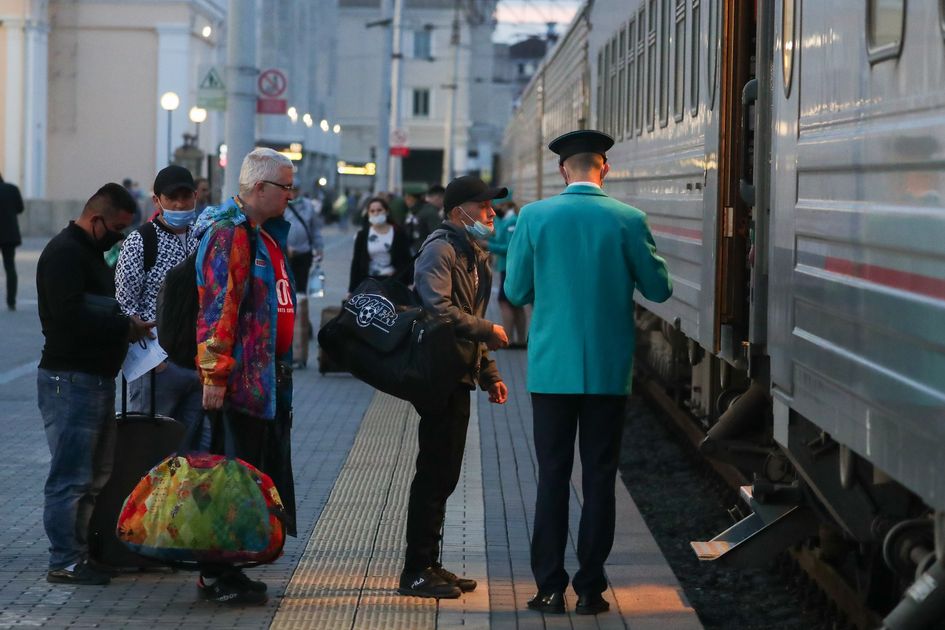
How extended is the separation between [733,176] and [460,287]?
151 cm

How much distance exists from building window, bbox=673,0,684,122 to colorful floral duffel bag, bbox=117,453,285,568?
422cm

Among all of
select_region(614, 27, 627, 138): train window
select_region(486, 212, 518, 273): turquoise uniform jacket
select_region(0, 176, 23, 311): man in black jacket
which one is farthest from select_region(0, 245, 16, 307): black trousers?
select_region(614, 27, 627, 138): train window

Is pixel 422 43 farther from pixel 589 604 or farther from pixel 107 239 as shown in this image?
pixel 589 604

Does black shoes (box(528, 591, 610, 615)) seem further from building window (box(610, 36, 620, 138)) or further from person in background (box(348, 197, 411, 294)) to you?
person in background (box(348, 197, 411, 294))

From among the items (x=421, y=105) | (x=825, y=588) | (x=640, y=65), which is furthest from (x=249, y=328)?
(x=421, y=105)

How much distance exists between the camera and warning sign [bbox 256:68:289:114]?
1614 cm

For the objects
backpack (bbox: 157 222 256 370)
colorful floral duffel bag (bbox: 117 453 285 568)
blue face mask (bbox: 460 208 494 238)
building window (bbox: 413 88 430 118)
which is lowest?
colorful floral duffel bag (bbox: 117 453 285 568)

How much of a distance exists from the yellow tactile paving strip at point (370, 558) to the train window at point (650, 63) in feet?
8.41

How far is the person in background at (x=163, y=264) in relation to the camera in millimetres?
7602

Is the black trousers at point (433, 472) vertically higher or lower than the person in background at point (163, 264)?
lower

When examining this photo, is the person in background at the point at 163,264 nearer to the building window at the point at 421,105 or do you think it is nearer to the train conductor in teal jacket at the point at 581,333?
the train conductor in teal jacket at the point at 581,333

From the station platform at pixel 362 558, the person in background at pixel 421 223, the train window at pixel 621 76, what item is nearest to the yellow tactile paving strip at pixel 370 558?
the station platform at pixel 362 558

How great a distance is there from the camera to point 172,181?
25.2 ft

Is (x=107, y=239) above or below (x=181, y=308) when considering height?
above
